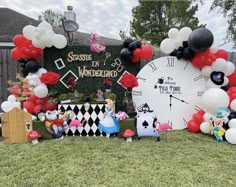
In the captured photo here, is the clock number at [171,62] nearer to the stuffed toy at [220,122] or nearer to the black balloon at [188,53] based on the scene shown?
the black balloon at [188,53]

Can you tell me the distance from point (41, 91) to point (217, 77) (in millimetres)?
3026

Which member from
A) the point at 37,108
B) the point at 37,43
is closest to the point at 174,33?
the point at 37,43

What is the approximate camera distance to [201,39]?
3436mm

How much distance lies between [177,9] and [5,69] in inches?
463

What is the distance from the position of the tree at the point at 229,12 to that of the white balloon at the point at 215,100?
23.0 feet

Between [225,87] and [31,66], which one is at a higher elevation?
[31,66]

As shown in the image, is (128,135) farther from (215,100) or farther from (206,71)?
(206,71)

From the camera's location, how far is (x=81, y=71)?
420cm

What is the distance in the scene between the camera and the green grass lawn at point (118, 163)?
2.05 metres

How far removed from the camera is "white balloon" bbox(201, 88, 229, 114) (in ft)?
11.3

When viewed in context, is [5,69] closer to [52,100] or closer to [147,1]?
[52,100]

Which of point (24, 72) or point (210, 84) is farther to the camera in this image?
point (24, 72)

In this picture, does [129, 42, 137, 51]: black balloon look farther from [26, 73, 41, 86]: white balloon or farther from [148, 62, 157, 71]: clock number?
[26, 73, 41, 86]: white balloon

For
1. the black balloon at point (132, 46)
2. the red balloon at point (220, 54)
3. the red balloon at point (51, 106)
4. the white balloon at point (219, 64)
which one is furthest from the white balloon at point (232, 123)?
the red balloon at point (51, 106)
